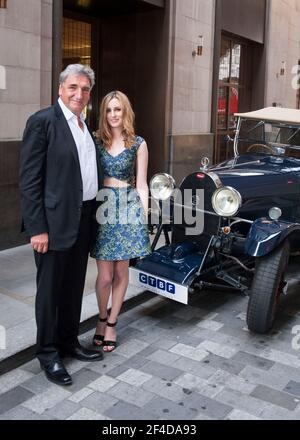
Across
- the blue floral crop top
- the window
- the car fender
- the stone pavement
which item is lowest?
the stone pavement

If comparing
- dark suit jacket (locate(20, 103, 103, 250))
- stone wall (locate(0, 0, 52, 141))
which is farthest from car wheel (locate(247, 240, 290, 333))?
stone wall (locate(0, 0, 52, 141))

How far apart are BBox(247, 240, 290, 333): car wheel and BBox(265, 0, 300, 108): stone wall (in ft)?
30.6

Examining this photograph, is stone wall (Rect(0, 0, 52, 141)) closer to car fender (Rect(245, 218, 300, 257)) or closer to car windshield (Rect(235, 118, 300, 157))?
car windshield (Rect(235, 118, 300, 157))

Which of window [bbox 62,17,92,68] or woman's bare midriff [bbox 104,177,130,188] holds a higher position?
window [bbox 62,17,92,68]

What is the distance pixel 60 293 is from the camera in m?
3.32

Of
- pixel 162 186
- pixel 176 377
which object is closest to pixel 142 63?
pixel 162 186

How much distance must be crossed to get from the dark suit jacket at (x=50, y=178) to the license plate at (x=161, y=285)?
3.91 feet

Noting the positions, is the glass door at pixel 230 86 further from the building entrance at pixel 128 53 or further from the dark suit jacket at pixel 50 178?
the dark suit jacket at pixel 50 178

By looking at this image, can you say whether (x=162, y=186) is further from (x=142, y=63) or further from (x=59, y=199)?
(x=142, y=63)

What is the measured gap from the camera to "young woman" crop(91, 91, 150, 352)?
3408mm

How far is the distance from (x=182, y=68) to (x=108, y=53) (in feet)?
4.39

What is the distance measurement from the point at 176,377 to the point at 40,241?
1283 mm
